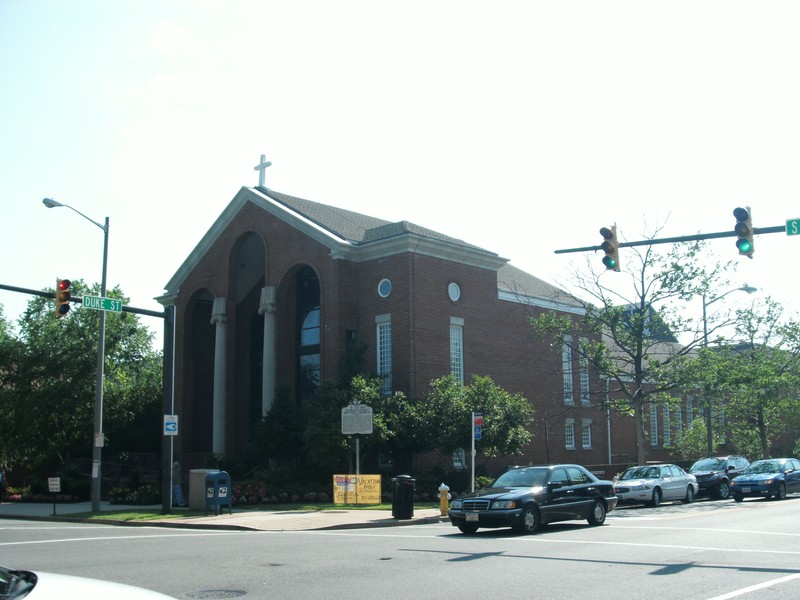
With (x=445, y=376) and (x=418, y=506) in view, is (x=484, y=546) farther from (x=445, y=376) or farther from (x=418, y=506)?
(x=445, y=376)

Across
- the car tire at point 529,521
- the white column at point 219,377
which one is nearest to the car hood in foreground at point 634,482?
the car tire at point 529,521

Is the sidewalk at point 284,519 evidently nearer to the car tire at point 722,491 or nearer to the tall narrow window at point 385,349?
the tall narrow window at point 385,349

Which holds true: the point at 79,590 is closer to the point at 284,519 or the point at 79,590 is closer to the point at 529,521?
the point at 529,521

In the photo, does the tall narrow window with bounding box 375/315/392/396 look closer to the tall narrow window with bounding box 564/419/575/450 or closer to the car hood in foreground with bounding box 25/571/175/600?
the tall narrow window with bounding box 564/419/575/450

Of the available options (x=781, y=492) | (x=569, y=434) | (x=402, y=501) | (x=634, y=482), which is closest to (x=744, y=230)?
(x=402, y=501)

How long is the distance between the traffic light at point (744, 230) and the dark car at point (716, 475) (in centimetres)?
1929

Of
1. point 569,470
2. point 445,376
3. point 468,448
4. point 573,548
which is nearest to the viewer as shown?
point 573,548

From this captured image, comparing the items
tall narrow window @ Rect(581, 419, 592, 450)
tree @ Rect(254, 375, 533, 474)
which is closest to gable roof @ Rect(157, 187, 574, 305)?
tree @ Rect(254, 375, 533, 474)

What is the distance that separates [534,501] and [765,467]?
58.3 ft

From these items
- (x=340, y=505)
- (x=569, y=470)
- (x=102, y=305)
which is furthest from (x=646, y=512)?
(x=102, y=305)

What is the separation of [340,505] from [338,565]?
1502 centimetres

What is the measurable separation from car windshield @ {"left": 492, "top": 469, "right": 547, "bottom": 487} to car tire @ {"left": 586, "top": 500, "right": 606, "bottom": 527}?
1771 mm

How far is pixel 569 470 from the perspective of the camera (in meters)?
19.8

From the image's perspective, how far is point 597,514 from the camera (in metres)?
20.0
